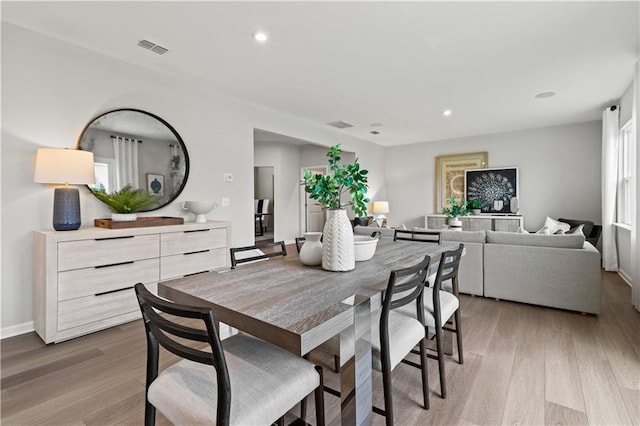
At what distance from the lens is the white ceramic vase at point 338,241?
1516mm

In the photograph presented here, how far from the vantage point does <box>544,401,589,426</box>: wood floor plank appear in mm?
1538

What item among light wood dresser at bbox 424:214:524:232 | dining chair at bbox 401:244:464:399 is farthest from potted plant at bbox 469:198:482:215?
dining chair at bbox 401:244:464:399

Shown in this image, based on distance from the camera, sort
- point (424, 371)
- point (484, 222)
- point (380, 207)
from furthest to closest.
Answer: point (380, 207) → point (484, 222) → point (424, 371)

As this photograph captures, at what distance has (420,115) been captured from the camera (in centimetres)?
510

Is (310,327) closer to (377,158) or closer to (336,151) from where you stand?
(336,151)

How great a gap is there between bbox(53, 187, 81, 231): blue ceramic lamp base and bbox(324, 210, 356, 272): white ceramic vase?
7.62 ft

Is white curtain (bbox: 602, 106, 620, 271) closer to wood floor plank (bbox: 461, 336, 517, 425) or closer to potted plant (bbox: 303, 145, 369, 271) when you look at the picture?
wood floor plank (bbox: 461, 336, 517, 425)

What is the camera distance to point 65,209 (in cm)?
252

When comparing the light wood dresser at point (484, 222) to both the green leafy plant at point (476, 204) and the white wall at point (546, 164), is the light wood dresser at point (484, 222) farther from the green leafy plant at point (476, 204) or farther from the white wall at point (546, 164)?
the white wall at point (546, 164)

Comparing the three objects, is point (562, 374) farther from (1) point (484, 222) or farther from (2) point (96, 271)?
(1) point (484, 222)

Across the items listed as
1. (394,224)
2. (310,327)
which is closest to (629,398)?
(310,327)

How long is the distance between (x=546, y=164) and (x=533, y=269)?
404 centimetres

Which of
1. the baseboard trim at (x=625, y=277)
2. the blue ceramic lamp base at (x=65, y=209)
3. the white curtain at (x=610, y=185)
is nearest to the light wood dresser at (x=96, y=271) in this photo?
the blue ceramic lamp base at (x=65, y=209)

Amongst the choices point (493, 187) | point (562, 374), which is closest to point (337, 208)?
point (562, 374)
